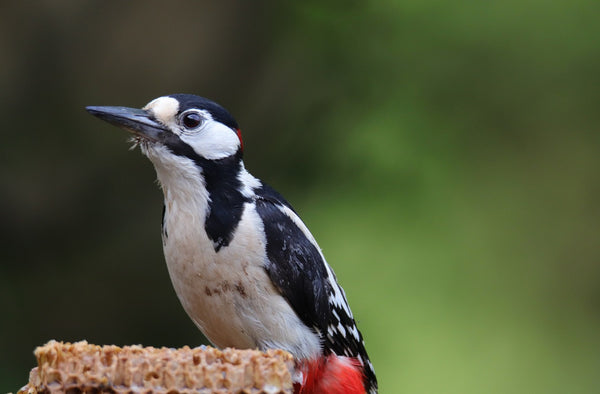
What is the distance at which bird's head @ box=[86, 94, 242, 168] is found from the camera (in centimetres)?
245

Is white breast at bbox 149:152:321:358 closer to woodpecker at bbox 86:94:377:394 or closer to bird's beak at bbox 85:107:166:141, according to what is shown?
woodpecker at bbox 86:94:377:394

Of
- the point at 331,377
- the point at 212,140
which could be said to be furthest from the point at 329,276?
the point at 212,140

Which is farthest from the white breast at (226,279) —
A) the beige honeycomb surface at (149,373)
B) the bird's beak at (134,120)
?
the beige honeycomb surface at (149,373)

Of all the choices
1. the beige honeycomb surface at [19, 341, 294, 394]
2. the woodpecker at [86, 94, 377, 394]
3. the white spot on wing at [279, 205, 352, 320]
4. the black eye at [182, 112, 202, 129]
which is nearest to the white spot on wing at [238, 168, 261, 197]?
the woodpecker at [86, 94, 377, 394]

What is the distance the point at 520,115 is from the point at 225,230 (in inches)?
120

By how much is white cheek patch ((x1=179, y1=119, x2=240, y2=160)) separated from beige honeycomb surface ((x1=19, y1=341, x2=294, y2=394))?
103 cm

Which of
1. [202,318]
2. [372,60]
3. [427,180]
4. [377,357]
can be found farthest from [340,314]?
[372,60]

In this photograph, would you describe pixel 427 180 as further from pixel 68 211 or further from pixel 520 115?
pixel 68 211

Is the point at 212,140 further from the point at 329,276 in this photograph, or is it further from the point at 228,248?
the point at 329,276

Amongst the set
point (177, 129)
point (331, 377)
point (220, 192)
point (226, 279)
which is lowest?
point (331, 377)

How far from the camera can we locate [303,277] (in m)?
2.60

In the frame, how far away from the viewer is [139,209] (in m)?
4.62

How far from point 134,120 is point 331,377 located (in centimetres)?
99

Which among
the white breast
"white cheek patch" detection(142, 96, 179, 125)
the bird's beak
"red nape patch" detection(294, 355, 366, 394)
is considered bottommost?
"red nape patch" detection(294, 355, 366, 394)
